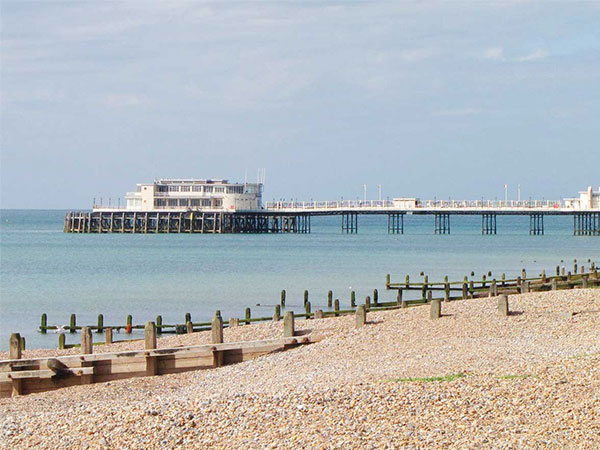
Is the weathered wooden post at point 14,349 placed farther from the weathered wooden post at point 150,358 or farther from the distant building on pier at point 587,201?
the distant building on pier at point 587,201

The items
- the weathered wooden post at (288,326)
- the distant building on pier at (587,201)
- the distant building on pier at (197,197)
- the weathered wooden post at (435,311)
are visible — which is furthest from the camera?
the distant building on pier at (197,197)

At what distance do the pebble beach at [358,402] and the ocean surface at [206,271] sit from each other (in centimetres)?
1244

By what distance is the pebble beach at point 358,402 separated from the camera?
1127cm

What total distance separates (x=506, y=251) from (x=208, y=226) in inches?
1968

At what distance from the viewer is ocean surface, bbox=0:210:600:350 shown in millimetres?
38219

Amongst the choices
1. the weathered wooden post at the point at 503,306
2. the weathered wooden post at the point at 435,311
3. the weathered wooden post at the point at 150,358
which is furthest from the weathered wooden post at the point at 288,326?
the weathered wooden post at the point at 503,306

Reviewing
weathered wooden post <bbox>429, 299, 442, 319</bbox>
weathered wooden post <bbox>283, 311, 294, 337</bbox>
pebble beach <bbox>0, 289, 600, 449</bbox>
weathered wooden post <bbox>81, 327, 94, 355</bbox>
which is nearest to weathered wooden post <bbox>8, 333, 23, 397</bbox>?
pebble beach <bbox>0, 289, 600, 449</bbox>

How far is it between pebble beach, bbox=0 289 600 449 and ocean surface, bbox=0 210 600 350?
12.4 metres

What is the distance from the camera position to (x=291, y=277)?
2063 inches

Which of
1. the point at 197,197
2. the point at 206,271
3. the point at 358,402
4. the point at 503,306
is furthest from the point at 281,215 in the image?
the point at 358,402

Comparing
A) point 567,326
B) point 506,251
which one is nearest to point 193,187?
point 506,251

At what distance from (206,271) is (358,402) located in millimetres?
44764

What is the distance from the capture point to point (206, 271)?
187 feet

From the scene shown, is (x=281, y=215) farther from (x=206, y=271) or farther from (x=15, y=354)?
(x=15, y=354)
